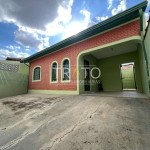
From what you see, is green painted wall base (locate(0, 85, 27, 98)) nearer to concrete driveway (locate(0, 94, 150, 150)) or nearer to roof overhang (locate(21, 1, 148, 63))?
roof overhang (locate(21, 1, 148, 63))

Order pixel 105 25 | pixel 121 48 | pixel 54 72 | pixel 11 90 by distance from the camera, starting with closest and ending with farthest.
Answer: pixel 105 25
pixel 121 48
pixel 54 72
pixel 11 90

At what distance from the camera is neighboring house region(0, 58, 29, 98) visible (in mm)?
7298

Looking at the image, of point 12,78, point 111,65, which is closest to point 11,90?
point 12,78

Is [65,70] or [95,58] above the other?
[95,58]

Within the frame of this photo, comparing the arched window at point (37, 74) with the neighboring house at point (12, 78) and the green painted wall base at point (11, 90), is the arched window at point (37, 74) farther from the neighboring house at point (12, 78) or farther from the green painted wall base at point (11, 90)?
the green painted wall base at point (11, 90)

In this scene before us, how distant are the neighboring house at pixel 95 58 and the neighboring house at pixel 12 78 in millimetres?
687

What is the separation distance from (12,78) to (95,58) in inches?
323

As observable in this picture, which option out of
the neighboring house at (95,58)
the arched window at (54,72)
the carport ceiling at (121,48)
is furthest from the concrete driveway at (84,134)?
the arched window at (54,72)

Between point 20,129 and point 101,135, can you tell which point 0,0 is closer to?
point 20,129

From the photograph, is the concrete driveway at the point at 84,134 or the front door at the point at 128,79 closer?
the concrete driveway at the point at 84,134

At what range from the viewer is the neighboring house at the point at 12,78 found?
730 cm

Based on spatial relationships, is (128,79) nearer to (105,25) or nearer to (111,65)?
(111,65)

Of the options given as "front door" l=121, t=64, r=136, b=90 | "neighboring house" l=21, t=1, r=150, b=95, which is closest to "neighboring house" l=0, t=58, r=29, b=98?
"neighboring house" l=21, t=1, r=150, b=95

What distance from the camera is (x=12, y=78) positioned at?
25.8ft
